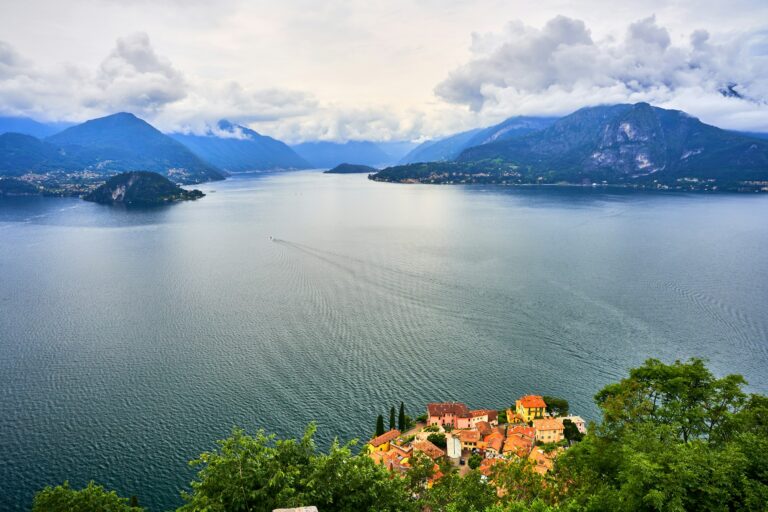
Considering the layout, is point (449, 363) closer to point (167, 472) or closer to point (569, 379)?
point (569, 379)

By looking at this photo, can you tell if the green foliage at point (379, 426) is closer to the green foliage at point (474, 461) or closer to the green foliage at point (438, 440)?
the green foliage at point (438, 440)

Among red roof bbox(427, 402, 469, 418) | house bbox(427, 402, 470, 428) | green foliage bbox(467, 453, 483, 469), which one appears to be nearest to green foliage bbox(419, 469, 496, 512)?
green foliage bbox(467, 453, 483, 469)

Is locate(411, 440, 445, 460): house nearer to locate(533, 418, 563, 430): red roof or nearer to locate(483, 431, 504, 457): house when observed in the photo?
locate(483, 431, 504, 457): house

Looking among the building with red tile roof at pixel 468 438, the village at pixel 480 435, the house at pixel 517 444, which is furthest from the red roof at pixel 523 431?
the building with red tile roof at pixel 468 438

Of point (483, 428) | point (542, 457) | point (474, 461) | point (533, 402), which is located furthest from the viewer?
point (533, 402)

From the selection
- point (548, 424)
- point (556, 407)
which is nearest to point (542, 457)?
point (548, 424)

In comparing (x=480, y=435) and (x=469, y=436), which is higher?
(x=469, y=436)

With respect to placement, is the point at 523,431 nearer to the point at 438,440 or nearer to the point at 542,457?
the point at 542,457

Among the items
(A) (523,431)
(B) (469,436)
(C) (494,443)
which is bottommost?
(C) (494,443)
